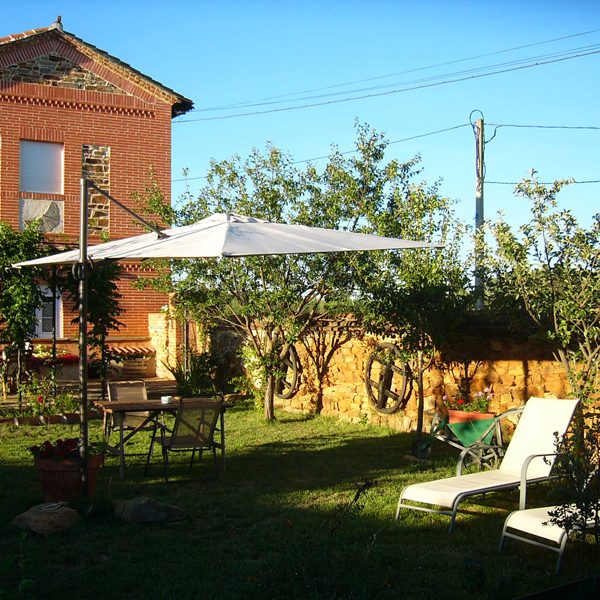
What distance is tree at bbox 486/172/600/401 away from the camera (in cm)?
809

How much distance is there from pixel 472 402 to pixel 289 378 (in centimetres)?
429

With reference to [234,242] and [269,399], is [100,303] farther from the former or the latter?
[234,242]

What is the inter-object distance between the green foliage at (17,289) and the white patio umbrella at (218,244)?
4.96 metres

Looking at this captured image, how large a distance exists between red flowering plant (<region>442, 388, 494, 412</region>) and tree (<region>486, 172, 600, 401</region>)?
5.36 ft

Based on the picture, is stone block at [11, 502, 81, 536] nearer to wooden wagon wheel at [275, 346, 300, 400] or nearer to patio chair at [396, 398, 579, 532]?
patio chair at [396, 398, 579, 532]

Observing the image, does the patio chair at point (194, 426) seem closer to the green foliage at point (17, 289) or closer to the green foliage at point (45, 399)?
the green foliage at point (45, 399)

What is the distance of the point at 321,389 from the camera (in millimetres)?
13398

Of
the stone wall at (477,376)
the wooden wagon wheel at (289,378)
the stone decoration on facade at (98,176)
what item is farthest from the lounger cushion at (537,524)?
the stone decoration on facade at (98,176)

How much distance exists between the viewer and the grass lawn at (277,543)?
4.02 metres

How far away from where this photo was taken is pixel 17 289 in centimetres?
1259

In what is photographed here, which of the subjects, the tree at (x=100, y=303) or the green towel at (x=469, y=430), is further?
the tree at (x=100, y=303)

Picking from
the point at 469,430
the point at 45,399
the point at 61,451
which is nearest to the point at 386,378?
the point at 469,430

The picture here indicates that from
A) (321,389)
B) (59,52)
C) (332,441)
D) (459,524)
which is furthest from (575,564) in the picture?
(59,52)

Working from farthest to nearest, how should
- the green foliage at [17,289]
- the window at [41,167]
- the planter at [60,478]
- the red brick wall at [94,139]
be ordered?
the window at [41,167] < the red brick wall at [94,139] < the green foliage at [17,289] < the planter at [60,478]
